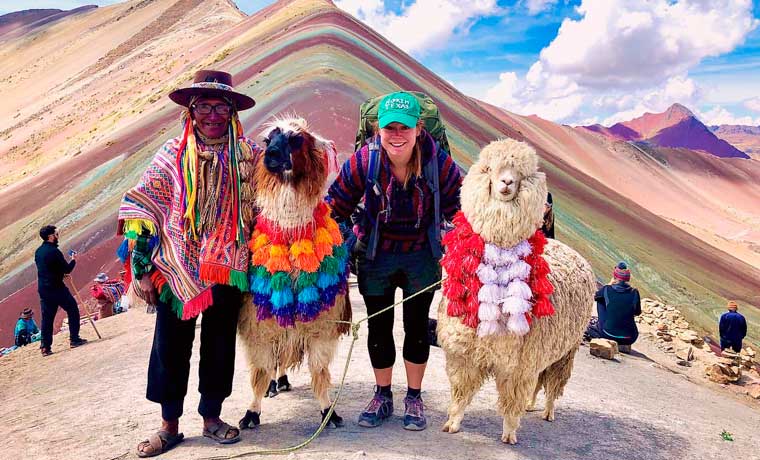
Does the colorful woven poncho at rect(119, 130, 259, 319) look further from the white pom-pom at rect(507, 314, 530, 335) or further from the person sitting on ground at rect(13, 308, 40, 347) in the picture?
the person sitting on ground at rect(13, 308, 40, 347)

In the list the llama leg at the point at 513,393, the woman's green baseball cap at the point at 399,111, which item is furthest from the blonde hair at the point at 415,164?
the llama leg at the point at 513,393

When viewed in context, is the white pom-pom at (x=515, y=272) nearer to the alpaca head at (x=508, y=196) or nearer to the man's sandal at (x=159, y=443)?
the alpaca head at (x=508, y=196)

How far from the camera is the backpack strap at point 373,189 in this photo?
2939 millimetres

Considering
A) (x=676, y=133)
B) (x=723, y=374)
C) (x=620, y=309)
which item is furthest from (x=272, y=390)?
(x=676, y=133)

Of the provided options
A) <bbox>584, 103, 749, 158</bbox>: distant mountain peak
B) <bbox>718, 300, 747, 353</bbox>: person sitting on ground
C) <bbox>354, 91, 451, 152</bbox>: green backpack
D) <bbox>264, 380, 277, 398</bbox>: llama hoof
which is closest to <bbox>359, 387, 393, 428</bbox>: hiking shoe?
<bbox>264, 380, 277, 398</bbox>: llama hoof

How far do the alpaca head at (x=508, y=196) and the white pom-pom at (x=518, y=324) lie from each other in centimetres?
38

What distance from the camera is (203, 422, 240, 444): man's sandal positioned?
2844 millimetres

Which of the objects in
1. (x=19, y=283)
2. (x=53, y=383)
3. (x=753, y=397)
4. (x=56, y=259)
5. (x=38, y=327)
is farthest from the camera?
(x=19, y=283)

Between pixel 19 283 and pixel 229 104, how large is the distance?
10.1 metres

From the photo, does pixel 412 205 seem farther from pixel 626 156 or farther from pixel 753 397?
pixel 626 156

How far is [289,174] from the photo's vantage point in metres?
2.75

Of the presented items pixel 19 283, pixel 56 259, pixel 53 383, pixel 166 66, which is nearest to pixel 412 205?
pixel 53 383

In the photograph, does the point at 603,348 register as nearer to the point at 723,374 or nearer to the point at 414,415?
the point at 723,374

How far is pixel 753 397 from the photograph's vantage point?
7367 mm
